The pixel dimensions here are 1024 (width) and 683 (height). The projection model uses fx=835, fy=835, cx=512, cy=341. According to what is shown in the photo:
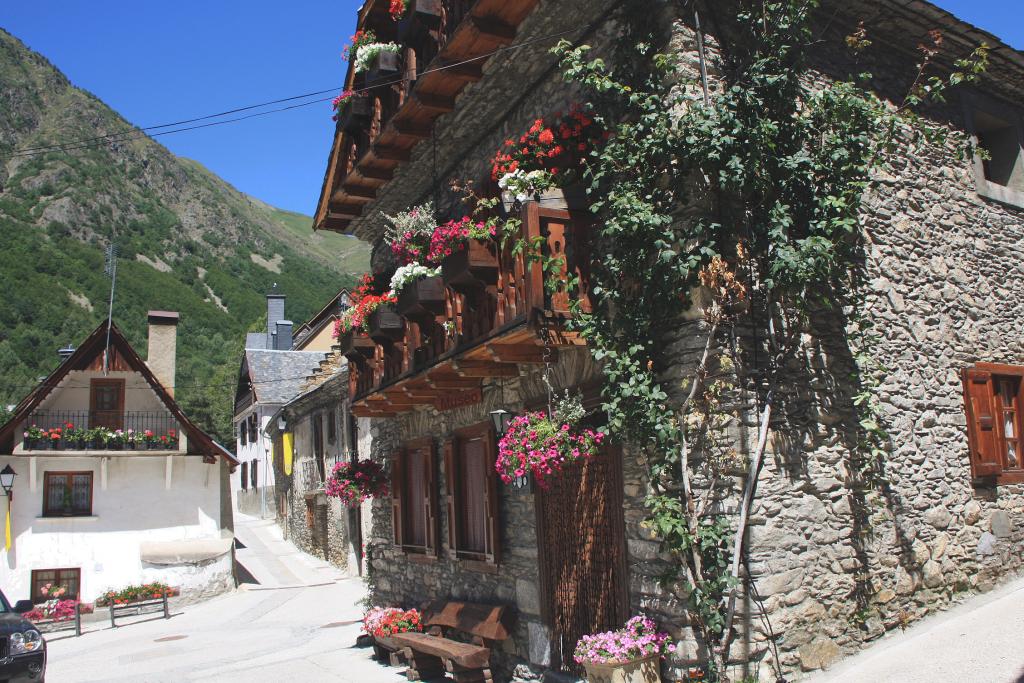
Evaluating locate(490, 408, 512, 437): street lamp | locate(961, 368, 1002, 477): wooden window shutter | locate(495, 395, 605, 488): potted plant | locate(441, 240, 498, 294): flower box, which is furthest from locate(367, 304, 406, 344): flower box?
locate(961, 368, 1002, 477): wooden window shutter

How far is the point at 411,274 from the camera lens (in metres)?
9.83

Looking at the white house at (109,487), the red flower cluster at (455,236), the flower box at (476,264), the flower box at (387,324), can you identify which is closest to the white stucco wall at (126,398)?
the white house at (109,487)

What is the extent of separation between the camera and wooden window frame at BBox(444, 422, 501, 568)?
391 inches

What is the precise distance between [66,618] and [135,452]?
4151 mm

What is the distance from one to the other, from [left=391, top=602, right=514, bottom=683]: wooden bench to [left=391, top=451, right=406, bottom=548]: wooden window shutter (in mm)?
2036

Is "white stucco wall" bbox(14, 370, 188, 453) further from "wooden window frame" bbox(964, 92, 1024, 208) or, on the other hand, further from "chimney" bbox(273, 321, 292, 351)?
"chimney" bbox(273, 321, 292, 351)

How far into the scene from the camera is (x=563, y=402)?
7738 mm

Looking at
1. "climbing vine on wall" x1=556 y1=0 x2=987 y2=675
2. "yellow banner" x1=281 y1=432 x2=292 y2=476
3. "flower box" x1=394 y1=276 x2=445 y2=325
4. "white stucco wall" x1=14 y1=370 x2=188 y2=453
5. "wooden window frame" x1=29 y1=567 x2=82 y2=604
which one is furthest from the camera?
"yellow banner" x1=281 y1=432 x2=292 y2=476

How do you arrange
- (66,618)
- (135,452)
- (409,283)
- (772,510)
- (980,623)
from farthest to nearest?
(135,452)
(66,618)
(409,283)
(980,623)
(772,510)

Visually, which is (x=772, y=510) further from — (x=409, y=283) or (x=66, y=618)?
(x=66, y=618)

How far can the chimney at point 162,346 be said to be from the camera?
25.3 metres

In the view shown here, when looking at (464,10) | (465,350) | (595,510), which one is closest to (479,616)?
(595,510)

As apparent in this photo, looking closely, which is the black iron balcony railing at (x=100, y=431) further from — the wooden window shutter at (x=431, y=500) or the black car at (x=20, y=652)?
the wooden window shutter at (x=431, y=500)

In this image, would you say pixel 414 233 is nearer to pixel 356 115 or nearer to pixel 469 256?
pixel 469 256
